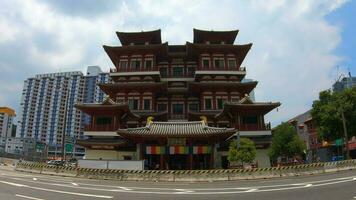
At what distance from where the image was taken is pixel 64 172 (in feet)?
109

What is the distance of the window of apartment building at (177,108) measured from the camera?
155ft

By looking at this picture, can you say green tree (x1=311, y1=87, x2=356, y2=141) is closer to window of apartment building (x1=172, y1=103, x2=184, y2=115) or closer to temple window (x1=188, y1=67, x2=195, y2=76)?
temple window (x1=188, y1=67, x2=195, y2=76)

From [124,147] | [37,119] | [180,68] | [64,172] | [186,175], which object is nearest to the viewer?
[186,175]

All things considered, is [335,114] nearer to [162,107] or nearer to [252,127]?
[252,127]

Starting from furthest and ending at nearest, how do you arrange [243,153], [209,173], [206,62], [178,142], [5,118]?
[5,118] < [206,62] < [178,142] < [243,153] < [209,173]

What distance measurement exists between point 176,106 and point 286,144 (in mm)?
16612

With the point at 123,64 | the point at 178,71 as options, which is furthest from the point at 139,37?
the point at 178,71

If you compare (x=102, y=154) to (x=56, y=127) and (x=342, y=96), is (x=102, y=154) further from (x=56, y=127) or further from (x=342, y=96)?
(x=56, y=127)

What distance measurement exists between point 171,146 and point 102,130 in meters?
11.7

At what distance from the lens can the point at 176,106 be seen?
47.9 metres

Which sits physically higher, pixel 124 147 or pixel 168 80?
pixel 168 80

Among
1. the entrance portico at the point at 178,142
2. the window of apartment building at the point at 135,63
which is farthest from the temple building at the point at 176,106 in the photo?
the entrance portico at the point at 178,142

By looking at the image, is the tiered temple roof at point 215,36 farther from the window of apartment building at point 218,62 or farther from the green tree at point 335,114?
the green tree at point 335,114

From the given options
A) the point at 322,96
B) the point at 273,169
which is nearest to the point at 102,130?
the point at 273,169
